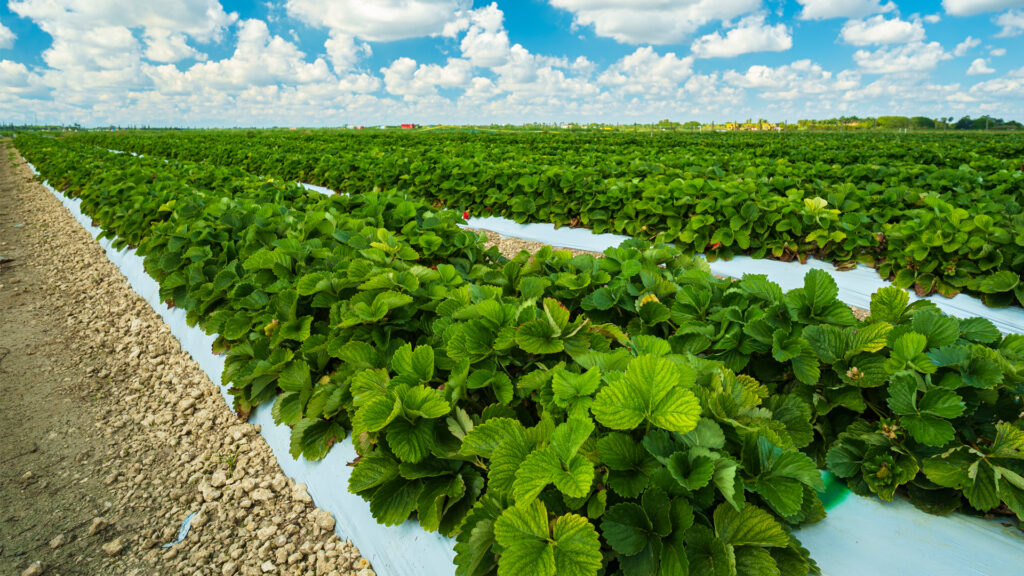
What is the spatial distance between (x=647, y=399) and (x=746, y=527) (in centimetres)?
37

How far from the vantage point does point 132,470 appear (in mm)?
2480

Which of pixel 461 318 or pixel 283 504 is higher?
pixel 461 318

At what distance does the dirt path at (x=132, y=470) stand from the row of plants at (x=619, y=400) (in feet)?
1.08

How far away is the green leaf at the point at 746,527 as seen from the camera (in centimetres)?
117

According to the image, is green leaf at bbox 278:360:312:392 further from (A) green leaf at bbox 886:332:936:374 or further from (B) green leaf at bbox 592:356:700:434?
(A) green leaf at bbox 886:332:936:374

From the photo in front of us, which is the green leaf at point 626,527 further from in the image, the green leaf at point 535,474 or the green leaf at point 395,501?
the green leaf at point 395,501

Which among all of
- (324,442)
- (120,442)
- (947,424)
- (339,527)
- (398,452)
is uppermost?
(947,424)

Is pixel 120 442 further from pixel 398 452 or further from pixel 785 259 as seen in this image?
pixel 785 259

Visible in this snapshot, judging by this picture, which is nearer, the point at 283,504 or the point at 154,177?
the point at 283,504

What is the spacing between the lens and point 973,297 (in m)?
4.58

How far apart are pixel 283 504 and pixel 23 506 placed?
4.01 feet

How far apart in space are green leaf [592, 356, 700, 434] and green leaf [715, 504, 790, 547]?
0.25 metres

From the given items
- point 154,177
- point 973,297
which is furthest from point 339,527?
point 154,177

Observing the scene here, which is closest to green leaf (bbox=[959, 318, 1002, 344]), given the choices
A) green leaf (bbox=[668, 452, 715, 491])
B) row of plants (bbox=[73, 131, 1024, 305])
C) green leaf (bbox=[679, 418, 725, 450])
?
green leaf (bbox=[679, 418, 725, 450])
